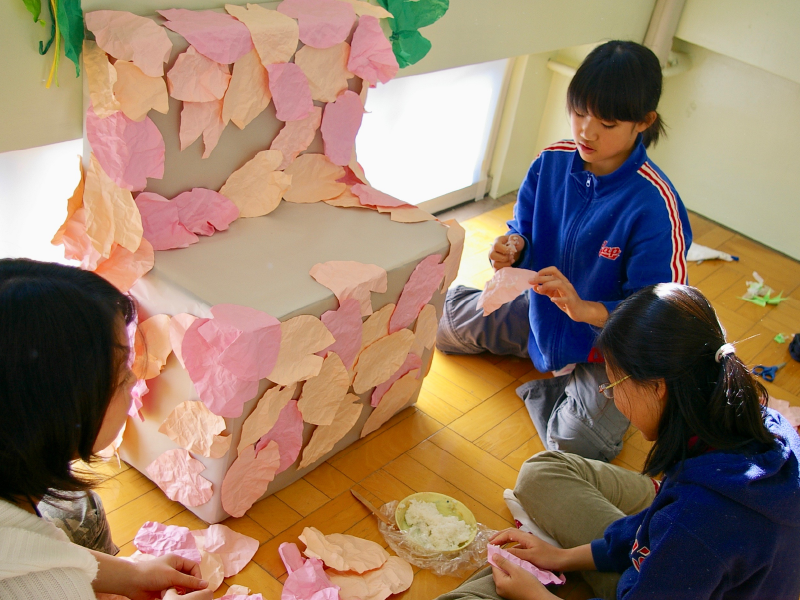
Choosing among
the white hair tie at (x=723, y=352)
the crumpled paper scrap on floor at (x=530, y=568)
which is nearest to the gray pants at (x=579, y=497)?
the crumpled paper scrap on floor at (x=530, y=568)

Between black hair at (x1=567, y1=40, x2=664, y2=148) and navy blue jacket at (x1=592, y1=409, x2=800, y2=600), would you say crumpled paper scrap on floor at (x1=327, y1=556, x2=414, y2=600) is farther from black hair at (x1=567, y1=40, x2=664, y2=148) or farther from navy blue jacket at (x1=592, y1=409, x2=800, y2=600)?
black hair at (x1=567, y1=40, x2=664, y2=148)

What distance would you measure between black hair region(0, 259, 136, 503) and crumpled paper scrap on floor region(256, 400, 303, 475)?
483mm

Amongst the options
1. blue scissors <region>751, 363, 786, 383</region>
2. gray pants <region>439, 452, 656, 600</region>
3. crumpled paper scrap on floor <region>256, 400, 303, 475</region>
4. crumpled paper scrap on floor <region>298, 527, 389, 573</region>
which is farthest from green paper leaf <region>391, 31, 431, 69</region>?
blue scissors <region>751, 363, 786, 383</region>

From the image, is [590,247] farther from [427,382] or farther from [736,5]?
[736,5]

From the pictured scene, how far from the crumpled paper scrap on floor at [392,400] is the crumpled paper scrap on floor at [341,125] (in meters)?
0.47

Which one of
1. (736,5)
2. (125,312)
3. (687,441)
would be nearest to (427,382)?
(687,441)

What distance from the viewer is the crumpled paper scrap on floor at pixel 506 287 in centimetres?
162

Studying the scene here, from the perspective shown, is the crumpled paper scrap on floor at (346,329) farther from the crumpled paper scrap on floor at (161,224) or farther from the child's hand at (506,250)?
the child's hand at (506,250)

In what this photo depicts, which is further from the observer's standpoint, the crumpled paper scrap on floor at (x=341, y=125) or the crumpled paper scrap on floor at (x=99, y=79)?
the crumpled paper scrap on floor at (x=341, y=125)

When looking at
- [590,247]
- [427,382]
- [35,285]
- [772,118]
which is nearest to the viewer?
[35,285]

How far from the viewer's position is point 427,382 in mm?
1899

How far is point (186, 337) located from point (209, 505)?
1.15 feet

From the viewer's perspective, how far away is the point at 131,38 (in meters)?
1.18

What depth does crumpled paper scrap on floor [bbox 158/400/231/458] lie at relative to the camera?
1267 millimetres
